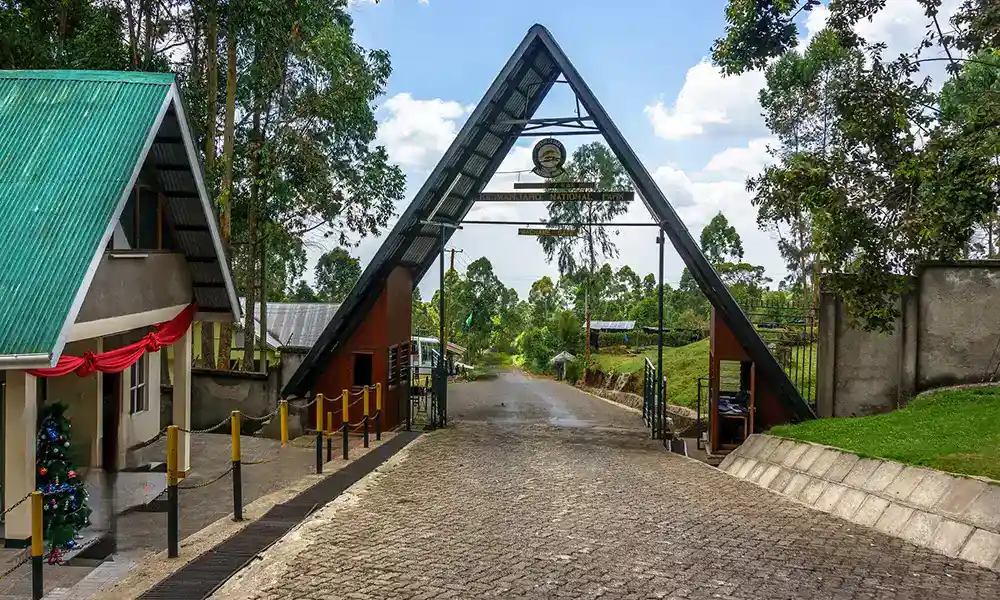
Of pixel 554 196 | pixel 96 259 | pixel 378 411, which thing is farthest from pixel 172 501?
pixel 554 196

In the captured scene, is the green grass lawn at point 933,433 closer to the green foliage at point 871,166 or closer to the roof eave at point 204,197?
the green foliage at point 871,166

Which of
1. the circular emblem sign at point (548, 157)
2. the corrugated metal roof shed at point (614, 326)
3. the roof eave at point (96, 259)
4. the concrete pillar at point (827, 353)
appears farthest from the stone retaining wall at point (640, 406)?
the roof eave at point (96, 259)

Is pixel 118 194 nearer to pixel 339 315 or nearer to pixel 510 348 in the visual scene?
pixel 339 315

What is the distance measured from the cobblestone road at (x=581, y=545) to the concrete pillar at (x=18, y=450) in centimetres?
247

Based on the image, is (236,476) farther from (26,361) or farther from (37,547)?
(37,547)

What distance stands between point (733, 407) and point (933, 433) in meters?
5.85

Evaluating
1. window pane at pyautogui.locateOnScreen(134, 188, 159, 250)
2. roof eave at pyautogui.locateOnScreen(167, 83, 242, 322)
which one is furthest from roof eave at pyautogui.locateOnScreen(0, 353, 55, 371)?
window pane at pyautogui.locateOnScreen(134, 188, 159, 250)

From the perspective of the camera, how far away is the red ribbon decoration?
26.7 ft

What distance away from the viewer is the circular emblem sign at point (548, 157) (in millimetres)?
16906

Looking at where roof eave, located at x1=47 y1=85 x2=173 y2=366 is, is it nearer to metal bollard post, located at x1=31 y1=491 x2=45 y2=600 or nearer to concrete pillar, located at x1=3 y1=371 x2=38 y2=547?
concrete pillar, located at x1=3 y1=371 x2=38 y2=547

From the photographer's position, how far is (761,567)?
708cm

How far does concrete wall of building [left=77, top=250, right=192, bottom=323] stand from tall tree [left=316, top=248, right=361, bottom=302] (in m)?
29.2

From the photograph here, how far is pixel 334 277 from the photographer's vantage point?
153 feet

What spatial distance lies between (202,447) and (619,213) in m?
29.9
